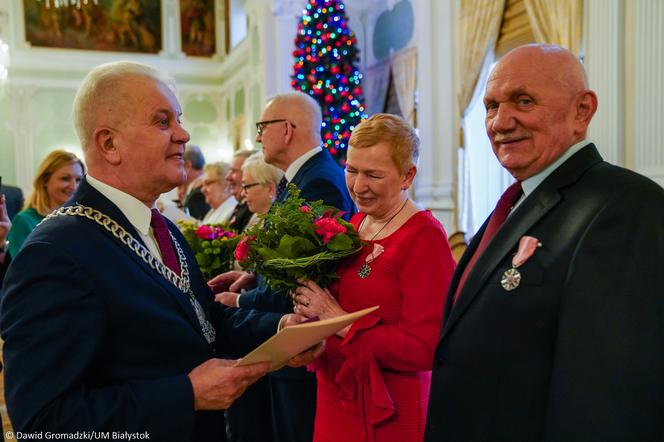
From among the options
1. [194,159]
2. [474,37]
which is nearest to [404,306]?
[194,159]

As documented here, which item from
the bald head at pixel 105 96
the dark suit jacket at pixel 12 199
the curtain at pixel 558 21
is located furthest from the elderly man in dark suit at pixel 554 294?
the dark suit jacket at pixel 12 199

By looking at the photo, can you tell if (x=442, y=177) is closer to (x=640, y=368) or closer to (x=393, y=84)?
(x=393, y=84)

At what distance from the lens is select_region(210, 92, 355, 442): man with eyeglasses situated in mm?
2516

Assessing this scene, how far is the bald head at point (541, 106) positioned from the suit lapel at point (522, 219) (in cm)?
7

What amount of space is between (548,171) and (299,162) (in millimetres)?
1738

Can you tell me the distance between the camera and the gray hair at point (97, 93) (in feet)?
4.91

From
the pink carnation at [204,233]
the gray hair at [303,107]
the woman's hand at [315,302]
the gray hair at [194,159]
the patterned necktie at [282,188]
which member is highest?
the gray hair at [303,107]

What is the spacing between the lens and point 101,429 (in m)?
1.27

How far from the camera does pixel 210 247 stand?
3.19 meters

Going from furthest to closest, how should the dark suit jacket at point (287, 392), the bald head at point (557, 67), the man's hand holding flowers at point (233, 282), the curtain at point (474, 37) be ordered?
the curtain at point (474, 37), the man's hand holding flowers at point (233, 282), the dark suit jacket at point (287, 392), the bald head at point (557, 67)

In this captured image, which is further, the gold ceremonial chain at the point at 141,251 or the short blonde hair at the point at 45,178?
the short blonde hair at the point at 45,178

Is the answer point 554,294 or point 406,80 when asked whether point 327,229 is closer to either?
point 554,294

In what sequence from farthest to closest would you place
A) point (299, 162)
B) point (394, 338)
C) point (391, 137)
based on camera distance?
point (299, 162)
point (391, 137)
point (394, 338)

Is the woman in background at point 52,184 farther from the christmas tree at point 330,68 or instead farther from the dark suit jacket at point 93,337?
the christmas tree at point 330,68
